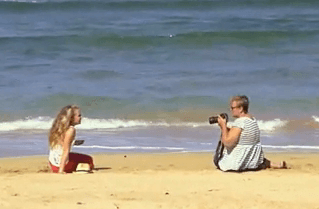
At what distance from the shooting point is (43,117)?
1191cm

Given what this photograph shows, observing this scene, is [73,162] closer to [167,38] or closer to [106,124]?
[106,124]

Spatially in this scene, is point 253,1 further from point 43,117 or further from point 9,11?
point 43,117

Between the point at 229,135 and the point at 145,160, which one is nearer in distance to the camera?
the point at 229,135

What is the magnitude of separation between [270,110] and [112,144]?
125 inches

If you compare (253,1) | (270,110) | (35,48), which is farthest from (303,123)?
(253,1)

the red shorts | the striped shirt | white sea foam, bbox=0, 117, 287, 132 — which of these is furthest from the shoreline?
white sea foam, bbox=0, 117, 287, 132

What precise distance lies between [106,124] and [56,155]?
151 inches

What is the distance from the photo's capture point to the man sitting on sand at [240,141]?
7.68 meters

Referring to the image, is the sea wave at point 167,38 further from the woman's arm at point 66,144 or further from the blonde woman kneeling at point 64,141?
the woman's arm at point 66,144

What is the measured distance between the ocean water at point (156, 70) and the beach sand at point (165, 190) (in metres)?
2.61

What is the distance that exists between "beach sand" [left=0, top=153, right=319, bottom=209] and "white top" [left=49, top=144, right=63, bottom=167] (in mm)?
549

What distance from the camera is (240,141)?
25.4 ft

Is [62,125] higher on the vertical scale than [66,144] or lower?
higher

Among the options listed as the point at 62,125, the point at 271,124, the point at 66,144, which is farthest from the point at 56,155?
the point at 271,124
